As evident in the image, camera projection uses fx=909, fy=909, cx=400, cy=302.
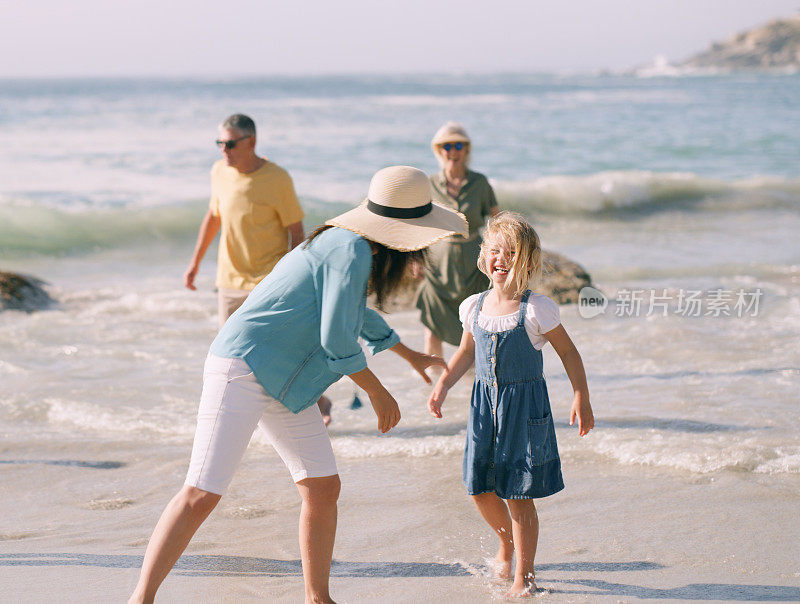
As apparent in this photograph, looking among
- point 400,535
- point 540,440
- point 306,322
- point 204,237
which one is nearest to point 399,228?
point 306,322

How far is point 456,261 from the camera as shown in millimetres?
5988

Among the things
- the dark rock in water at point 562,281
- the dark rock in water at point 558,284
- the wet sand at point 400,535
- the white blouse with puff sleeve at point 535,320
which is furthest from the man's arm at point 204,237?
the dark rock in water at point 562,281

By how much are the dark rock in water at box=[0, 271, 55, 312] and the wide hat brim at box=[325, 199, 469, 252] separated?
7.26 m

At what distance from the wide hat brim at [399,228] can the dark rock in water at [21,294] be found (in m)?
7.26

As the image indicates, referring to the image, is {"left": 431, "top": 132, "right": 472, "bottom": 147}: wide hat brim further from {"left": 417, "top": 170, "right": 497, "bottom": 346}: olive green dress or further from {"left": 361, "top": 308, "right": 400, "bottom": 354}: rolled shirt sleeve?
{"left": 361, "top": 308, "right": 400, "bottom": 354}: rolled shirt sleeve

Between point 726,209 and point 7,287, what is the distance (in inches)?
546

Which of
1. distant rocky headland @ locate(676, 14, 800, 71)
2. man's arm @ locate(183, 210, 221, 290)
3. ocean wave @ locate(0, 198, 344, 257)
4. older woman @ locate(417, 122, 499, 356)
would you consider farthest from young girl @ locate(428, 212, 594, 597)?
distant rocky headland @ locate(676, 14, 800, 71)

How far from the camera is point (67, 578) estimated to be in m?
3.73

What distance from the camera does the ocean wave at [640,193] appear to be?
1855cm

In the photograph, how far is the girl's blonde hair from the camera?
3.32 m

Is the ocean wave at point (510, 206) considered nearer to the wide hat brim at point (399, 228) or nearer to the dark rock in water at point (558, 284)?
the dark rock in water at point (558, 284)

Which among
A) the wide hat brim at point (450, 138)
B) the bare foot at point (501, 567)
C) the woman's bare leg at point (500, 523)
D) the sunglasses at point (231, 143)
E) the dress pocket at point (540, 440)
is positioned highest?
the wide hat brim at point (450, 138)

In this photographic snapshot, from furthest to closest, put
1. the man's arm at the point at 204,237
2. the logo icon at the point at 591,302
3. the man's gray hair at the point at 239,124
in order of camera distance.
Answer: the logo icon at the point at 591,302 < the man's arm at the point at 204,237 < the man's gray hair at the point at 239,124

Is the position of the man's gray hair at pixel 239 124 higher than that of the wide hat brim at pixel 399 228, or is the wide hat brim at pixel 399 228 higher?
the man's gray hair at pixel 239 124
